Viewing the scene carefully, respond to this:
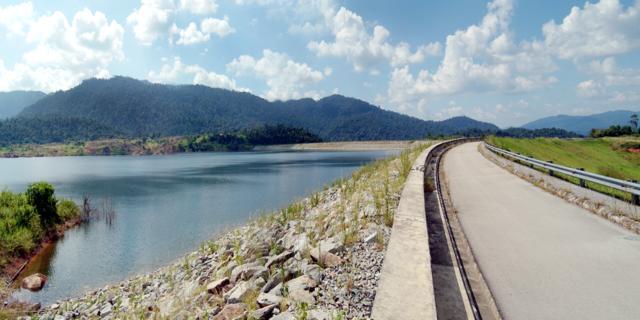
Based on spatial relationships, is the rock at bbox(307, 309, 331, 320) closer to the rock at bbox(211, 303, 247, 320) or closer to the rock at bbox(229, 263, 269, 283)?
the rock at bbox(211, 303, 247, 320)

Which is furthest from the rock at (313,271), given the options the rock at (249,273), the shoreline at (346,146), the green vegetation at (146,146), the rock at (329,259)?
the green vegetation at (146,146)

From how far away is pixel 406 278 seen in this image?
4.32m

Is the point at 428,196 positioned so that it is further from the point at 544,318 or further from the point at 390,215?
the point at 544,318

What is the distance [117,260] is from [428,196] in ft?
50.3

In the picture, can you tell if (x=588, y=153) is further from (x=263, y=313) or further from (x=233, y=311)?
(x=263, y=313)

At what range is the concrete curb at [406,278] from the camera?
3.56m

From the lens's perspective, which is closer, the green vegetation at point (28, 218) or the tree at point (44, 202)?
the green vegetation at point (28, 218)

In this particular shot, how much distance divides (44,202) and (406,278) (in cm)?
2781

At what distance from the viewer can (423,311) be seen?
354cm

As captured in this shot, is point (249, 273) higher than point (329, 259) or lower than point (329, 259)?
lower

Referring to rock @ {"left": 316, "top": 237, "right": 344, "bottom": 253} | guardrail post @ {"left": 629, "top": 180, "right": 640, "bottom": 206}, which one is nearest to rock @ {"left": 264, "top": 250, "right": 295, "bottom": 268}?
rock @ {"left": 316, "top": 237, "right": 344, "bottom": 253}

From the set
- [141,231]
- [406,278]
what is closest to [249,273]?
[406,278]

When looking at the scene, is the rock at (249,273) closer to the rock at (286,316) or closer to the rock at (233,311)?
the rock at (233,311)

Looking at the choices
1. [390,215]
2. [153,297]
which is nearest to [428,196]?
[390,215]
